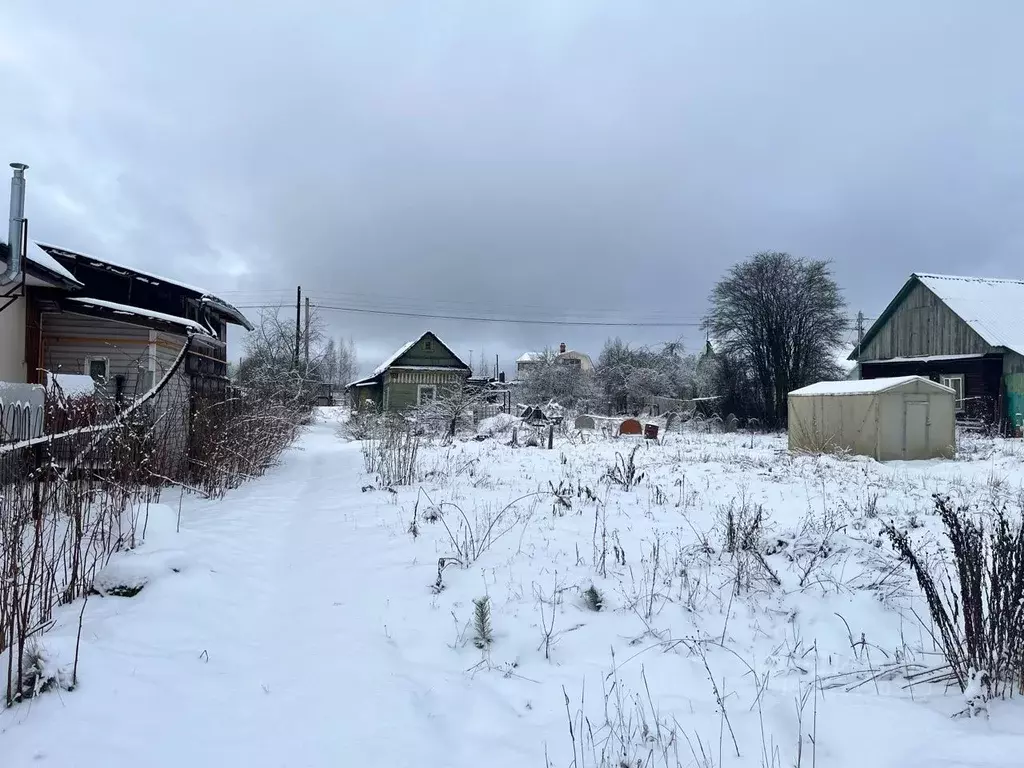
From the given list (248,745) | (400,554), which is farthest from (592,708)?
(400,554)

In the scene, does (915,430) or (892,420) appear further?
(915,430)

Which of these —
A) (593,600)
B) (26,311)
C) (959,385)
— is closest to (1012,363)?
(959,385)

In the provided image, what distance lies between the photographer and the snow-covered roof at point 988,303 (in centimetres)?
2264

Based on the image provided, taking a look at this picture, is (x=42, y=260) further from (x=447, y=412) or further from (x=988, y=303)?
(x=988, y=303)

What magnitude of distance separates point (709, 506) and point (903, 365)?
24.2 metres

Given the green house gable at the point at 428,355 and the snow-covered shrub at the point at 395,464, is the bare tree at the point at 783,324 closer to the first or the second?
the green house gable at the point at 428,355

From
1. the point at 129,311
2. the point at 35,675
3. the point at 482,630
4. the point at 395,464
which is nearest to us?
the point at 35,675

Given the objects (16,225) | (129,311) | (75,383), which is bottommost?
(75,383)

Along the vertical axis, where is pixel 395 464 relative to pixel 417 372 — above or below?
below

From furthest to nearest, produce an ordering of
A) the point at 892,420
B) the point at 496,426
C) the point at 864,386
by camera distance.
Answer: the point at 496,426, the point at 864,386, the point at 892,420

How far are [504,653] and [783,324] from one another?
2825 cm

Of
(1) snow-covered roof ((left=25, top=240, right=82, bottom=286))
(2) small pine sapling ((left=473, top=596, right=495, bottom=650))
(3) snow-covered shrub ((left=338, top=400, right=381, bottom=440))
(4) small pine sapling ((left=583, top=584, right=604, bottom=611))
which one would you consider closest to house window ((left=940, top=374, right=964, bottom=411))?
(3) snow-covered shrub ((left=338, top=400, right=381, bottom=440))

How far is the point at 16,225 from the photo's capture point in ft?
28.6

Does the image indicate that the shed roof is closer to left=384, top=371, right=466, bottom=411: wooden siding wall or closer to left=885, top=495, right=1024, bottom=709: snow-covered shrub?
left=384, top=371, right=466, bottom=411: wooden siding wall
